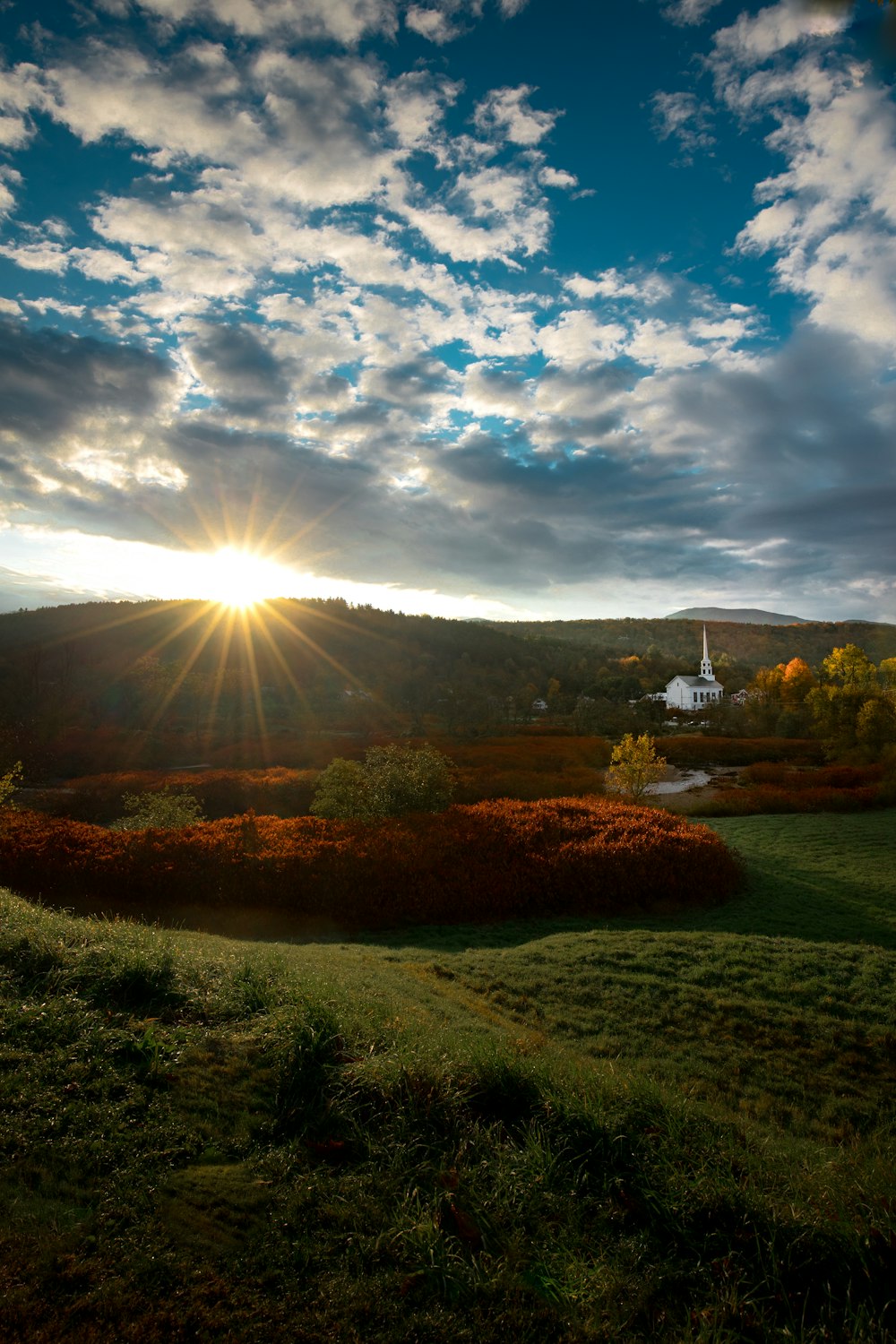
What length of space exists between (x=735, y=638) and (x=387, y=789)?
519ft

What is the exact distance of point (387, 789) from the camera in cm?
1942

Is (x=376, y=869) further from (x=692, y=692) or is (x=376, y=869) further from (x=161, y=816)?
(x=692, y=692)

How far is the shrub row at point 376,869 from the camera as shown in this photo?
13.4 metres

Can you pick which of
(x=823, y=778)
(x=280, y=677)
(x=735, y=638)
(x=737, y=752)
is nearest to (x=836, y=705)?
(x=737, y=752)

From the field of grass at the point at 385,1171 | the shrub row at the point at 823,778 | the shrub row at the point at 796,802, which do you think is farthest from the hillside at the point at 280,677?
the field of grass at the point at 385,1171

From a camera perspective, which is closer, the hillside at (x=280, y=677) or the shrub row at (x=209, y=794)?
the shrub row at (x=209, y=794)

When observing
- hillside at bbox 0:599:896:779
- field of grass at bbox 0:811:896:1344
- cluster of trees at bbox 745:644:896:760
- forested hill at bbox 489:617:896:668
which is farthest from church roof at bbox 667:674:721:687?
field of grass at bbox 0:811:896:1344

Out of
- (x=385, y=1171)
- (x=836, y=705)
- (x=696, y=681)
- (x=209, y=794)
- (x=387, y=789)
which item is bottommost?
(x=696, y=681)

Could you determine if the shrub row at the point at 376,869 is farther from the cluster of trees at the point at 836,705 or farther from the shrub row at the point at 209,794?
the cluster of trees at the point at 836,705

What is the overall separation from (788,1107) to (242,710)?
52.0 metres

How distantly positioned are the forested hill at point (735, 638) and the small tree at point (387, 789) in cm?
11160

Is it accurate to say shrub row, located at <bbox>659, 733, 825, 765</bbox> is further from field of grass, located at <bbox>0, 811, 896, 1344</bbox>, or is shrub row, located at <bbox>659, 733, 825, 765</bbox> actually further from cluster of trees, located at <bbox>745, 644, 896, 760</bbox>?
field of grass, located at <bbox>0, 811, 896, 1344</bbox>

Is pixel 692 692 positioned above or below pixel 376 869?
below

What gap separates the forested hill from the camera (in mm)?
138500
